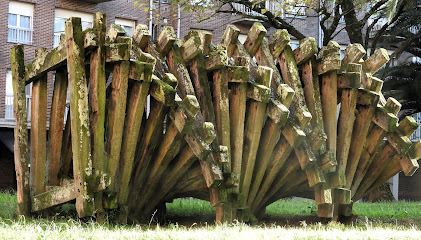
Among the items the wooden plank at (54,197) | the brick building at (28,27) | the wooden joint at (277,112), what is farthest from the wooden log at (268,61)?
the brick building at (28,27)

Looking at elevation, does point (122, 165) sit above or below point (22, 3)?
below

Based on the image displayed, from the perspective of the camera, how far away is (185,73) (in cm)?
881

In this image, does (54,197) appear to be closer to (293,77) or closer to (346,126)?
(293,77)

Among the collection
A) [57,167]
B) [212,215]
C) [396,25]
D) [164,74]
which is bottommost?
[212,215]

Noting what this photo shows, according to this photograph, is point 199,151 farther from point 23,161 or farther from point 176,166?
point 23,161

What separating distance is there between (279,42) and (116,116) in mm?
3027

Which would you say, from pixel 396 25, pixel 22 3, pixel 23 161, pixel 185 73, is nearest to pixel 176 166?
pixel 185 73

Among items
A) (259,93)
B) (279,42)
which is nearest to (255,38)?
(279,42)

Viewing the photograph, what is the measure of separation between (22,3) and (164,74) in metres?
18.3

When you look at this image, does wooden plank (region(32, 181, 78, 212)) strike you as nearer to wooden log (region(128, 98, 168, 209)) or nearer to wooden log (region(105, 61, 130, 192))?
wooden log (region(105, 61, 130, 192))

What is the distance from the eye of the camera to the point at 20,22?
1000 inches

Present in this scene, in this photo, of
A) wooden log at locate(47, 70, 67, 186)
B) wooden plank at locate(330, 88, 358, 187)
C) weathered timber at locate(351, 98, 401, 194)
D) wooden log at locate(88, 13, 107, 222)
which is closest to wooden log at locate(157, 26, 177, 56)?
wooden log at locate(88, 13, 107, 222)

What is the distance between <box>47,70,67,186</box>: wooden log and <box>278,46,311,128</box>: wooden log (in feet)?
10.7

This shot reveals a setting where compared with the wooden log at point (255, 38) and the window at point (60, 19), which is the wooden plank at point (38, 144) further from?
the window at point (60, 19)
